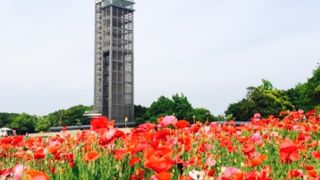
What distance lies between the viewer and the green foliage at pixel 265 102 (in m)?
53.6

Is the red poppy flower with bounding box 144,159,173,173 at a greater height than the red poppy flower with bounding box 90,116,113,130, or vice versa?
the red poppy flower with bounding box 90,116,113,130

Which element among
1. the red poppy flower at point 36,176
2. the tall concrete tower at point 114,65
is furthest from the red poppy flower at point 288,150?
the tall concrete tower at point 114,65

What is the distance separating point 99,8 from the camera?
375 ft

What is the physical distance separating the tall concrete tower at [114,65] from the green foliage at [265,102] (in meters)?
50.9

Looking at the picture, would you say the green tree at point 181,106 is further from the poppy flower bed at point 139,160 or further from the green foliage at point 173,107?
the poppy flower bed at point 139,160

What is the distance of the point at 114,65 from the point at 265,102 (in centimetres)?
5701

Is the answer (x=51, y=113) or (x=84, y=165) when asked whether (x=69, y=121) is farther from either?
(x=84, y=165)

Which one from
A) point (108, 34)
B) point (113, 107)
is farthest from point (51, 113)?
point (108, 34)

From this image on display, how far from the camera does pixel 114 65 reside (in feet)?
349

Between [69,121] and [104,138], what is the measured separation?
95186mm

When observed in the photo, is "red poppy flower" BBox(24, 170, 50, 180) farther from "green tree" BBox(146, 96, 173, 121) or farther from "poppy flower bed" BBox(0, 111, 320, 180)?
"green tree" BBox(146, 96, 173, 121)

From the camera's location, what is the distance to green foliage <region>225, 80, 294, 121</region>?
5362 cm

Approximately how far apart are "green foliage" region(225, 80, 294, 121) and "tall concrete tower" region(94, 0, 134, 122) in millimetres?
50919

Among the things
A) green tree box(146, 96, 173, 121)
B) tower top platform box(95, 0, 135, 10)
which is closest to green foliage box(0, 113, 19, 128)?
tower top platform box(95, 0, 135, 10)
